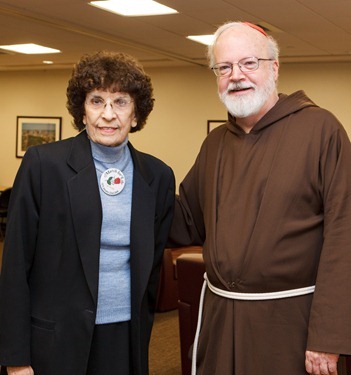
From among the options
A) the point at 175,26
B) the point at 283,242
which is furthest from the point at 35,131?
the point at 283,242

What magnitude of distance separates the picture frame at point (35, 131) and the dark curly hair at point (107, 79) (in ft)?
36.2

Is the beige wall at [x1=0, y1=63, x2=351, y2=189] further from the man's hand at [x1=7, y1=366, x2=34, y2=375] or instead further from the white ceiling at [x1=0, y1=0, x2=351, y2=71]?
the man's hand at [x1=7, y1=366, x2=34, y2=375]

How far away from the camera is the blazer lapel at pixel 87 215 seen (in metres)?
2.47

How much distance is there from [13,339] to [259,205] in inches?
40.4

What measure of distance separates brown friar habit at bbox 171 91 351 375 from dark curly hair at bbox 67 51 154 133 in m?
0.47

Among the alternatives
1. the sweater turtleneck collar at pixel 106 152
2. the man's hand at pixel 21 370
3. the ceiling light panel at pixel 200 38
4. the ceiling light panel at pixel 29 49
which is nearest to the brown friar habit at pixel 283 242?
the sweater turtleneck collar at pixel 106 152

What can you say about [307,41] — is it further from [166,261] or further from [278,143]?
[278,143]

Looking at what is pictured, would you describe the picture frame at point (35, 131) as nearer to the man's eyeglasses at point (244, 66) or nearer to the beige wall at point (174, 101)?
the beige wall at point (174, 101)

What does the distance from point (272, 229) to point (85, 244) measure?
0.69m

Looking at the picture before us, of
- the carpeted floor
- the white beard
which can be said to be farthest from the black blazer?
the carpeted floor

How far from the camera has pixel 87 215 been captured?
249cm

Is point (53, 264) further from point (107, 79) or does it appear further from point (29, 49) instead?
point (29, 49)

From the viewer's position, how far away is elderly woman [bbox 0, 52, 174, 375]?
2.47 meters

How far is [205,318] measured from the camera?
2840mm
